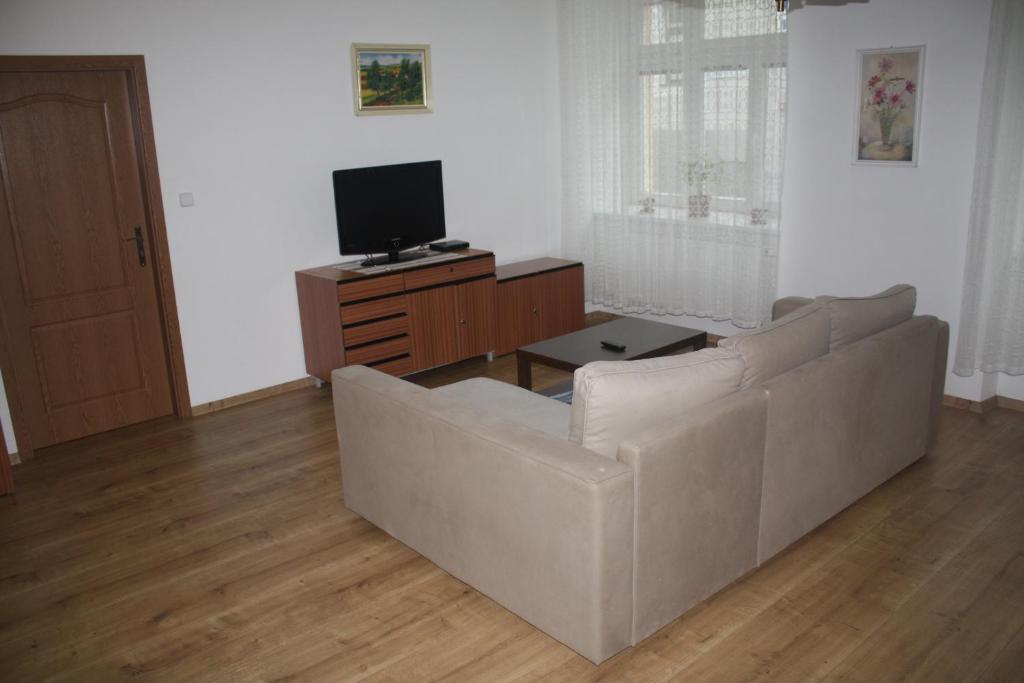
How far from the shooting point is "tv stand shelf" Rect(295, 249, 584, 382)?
5.18 meters

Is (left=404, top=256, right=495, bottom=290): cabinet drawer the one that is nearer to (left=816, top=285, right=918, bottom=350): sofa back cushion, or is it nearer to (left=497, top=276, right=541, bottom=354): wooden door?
(left=497, top=276, right=541, bottom=354): wooden door

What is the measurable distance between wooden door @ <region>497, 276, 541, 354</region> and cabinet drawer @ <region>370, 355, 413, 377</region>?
74cm

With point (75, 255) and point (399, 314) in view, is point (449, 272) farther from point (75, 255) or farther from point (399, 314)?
point (75, 255)

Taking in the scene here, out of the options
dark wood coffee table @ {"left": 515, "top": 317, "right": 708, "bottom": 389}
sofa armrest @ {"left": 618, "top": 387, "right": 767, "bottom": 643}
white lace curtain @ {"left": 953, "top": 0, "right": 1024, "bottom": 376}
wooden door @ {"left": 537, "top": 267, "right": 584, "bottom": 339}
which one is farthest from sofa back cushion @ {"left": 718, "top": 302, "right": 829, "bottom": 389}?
wooden door @ {"left": 537, "top": 267, "right": 584, "bottom": 339}

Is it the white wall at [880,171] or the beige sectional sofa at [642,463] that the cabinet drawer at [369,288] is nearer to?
the beige sectional sofa at [642,463]

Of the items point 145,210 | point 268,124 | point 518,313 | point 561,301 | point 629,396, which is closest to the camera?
point 629,396

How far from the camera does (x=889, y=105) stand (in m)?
4.73

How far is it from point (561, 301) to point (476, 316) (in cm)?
79

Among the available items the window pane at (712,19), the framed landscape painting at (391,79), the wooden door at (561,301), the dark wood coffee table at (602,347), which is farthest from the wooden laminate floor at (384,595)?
the window pane at (712,19)

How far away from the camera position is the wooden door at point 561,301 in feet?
20.2

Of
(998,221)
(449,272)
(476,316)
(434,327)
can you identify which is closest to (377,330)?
(434,327)

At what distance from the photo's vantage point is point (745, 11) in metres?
5.21

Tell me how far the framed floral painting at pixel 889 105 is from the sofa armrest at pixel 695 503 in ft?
8.25

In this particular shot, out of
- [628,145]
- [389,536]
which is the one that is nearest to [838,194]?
[628,145]
